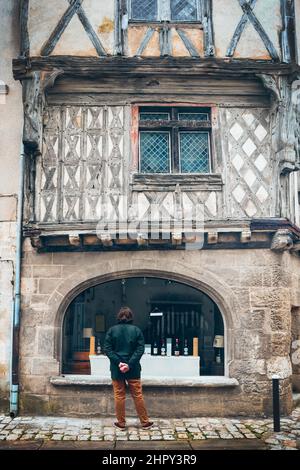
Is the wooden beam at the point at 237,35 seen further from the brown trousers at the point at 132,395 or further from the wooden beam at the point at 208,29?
the brown trousers at the point at 132,395

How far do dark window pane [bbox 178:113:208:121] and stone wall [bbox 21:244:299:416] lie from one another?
223 centimetres

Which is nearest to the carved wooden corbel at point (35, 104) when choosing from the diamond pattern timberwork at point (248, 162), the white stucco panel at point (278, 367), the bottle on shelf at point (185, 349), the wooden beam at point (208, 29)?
the wooden beam at point (208, 29)

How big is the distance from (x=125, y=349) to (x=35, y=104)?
402cm

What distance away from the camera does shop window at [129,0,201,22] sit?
8258 millimetres

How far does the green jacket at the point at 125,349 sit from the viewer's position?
21.3ft

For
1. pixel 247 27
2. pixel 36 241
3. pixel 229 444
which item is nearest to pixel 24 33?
pixel 36 241

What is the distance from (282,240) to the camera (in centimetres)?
752

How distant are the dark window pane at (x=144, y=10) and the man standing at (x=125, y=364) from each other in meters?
5.07

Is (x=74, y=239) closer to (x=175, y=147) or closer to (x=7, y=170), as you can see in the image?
(x=7, y=170)

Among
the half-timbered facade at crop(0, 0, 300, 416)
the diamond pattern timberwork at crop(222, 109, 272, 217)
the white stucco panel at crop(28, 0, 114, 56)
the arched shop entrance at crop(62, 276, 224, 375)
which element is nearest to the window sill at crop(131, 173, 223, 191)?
the half-timbered facade at crop(0, 0, 300, 416)

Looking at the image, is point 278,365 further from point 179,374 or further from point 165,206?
point 165,206

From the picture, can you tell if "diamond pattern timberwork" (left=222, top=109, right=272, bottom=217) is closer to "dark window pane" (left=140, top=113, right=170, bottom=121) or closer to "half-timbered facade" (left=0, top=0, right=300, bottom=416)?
"half-timbered facade" (left=0, top=0, right=300, bottom=416)

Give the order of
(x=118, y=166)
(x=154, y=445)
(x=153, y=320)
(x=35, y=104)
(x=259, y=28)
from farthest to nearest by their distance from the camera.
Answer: (x=153, y=320) → (x=259, y=28) → (x=118, y=166) → (x=35, y=104) → (x=154, y=445)

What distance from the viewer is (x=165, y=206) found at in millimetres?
7766
